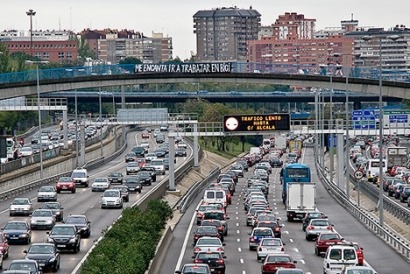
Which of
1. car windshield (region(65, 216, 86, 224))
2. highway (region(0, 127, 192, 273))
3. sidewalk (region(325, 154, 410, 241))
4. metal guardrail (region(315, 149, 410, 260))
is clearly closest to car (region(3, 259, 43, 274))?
highway (region(0, 127, 192, 273))

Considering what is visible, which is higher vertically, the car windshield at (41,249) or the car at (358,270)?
the car at (358,270)

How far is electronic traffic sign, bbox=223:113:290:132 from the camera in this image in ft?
294

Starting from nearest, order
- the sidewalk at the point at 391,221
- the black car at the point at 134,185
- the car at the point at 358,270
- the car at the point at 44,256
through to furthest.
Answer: the car at the point at 358,270
the car at the point at 44,256
the sidewalk at the point at 391,221
the black car at the point at 134,185

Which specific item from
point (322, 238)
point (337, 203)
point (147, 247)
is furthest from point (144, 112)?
point (147, 247)

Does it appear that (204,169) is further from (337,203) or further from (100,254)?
(100,254)

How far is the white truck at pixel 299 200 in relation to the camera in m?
79.1

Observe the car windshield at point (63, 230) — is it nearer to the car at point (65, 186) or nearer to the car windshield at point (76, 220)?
the car windshield at point (76, 220)

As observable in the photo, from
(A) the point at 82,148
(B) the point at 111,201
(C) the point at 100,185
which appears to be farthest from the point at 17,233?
(A) the point at 82,148

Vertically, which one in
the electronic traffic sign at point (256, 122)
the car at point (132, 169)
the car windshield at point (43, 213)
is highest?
the electronic traffic sign at point (256, 122)

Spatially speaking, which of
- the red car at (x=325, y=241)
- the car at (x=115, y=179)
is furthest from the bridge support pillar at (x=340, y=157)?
the red car at (x=325, y=241)

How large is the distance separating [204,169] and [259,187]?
40325mm

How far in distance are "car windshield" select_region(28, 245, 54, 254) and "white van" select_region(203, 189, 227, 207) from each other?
37.6 meters

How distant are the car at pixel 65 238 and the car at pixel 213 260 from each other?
23.1 feet

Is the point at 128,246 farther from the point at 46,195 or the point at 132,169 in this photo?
the point at 132,169
